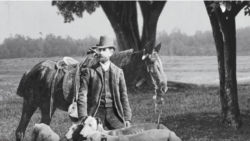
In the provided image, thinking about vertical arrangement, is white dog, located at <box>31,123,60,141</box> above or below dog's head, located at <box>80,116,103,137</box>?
below

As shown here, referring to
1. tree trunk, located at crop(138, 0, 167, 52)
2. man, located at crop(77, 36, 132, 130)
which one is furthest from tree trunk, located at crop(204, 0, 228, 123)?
tree trunk, located at crop(138, 0, 167, 52)

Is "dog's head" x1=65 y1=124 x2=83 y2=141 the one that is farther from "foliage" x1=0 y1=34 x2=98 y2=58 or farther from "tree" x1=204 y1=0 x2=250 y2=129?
"foliage" x1=0 y1=34 x2=98 y2=58

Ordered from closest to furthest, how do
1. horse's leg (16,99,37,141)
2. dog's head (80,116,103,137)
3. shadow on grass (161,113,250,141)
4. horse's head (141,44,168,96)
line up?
dog's head (80,116,103,137) < horse's head (141,44,168,96) < horse's leg (16,99,37,141) < shadow on grass (161,113,250,141)

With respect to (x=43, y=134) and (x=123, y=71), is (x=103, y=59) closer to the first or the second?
(x=43, y=134)

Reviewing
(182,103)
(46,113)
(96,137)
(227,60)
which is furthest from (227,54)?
(96,137)

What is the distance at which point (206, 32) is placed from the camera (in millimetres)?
11141

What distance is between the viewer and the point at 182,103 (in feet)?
29.8

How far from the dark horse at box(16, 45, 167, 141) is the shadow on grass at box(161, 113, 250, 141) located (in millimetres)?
1486

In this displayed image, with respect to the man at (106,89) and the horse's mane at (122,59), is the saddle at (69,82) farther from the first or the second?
the man at (106,89)

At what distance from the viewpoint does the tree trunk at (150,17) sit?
1059 centimetres

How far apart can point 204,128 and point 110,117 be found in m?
3.46

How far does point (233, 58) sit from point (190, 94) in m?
3.60

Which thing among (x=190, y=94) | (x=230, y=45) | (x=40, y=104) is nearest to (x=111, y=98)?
(x=40, y=104)

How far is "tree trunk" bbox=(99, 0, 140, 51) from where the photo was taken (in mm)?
10056
